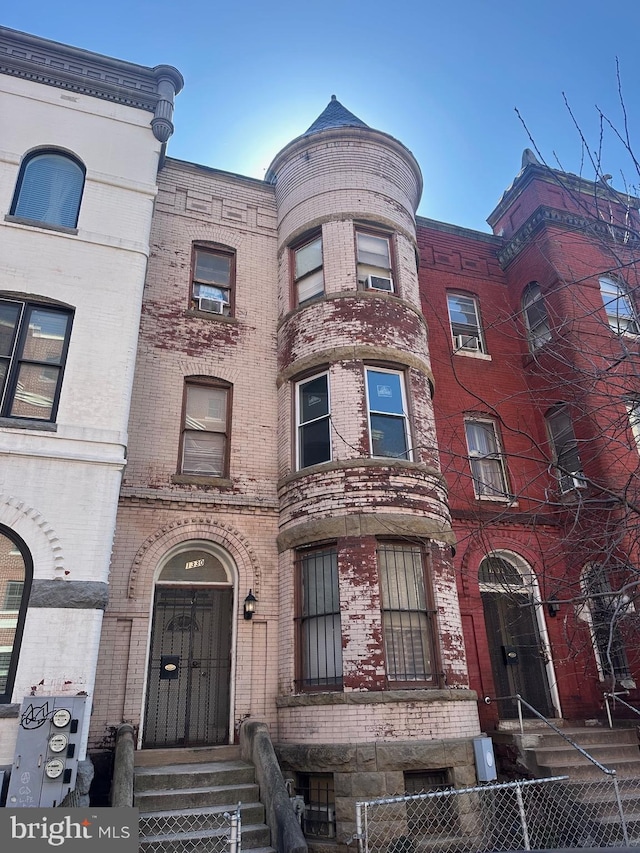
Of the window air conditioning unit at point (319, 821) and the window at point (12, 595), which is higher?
the window at point (12, 595)

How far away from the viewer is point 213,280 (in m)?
13.0

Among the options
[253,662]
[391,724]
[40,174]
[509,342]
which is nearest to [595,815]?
[391,724]

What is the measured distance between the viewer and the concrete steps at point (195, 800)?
6.95m

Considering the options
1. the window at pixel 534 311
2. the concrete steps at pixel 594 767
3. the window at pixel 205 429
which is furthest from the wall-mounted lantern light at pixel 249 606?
the window at pixel 534 311

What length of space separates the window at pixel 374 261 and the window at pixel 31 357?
18.9 ft

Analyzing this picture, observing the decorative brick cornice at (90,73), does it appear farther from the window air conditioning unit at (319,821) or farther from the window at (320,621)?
the window air conditioning unit at (319,821)

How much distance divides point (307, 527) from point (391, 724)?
3166 mm

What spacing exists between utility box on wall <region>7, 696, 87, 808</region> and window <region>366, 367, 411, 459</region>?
5.88m

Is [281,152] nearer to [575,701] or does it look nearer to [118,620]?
[118,620]

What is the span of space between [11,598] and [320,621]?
4.46m

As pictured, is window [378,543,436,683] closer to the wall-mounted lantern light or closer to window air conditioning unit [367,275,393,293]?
the wall-mounted lantern light

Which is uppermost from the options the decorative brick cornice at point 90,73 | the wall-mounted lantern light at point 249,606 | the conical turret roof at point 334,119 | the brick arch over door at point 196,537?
the conical turret roof at point 334,119

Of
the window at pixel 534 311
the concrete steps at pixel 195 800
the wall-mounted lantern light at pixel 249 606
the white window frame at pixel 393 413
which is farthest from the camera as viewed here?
the window at pixel 534 311

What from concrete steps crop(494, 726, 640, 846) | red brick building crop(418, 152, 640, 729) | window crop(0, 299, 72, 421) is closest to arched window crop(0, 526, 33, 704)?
window crop(0, 299, 72, 421)
